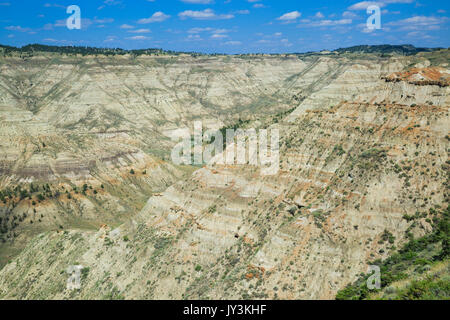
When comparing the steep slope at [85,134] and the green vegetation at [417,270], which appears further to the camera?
the steep slope at [85,134]

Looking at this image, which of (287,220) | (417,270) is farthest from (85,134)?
(417,270)

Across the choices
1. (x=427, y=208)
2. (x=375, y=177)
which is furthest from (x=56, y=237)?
(x=427, y=208)

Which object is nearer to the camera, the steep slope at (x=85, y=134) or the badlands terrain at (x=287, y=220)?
the badlands terrain at (x=287, y=220)

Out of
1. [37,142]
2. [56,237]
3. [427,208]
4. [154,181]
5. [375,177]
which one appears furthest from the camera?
[154,181]

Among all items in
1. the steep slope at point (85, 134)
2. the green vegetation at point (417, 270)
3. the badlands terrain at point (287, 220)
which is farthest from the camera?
the steep slope at point (85, 134)

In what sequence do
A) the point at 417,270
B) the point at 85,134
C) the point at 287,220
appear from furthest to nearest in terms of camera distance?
the point at 85,134 → the point at 287,220 → the point at 417,270

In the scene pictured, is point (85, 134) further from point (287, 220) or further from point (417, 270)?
point (417, 270)

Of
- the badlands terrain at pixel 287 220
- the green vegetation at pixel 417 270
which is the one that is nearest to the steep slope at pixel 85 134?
the badlands terrain at pixel 287 220

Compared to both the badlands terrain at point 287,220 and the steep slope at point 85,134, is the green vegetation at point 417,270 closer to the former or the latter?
the badlands terrain at point 287,220

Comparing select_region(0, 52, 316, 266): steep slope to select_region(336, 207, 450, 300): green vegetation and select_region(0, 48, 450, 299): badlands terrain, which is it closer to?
select_region(0, 48, 450, 299): badlands terrain

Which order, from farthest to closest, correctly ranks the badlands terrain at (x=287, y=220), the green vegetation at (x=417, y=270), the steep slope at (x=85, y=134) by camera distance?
the steep slope at (x=85, y=134) < the badlands terrain at (x=287, y=220) < the green vegetation at (x=417, y=270)
